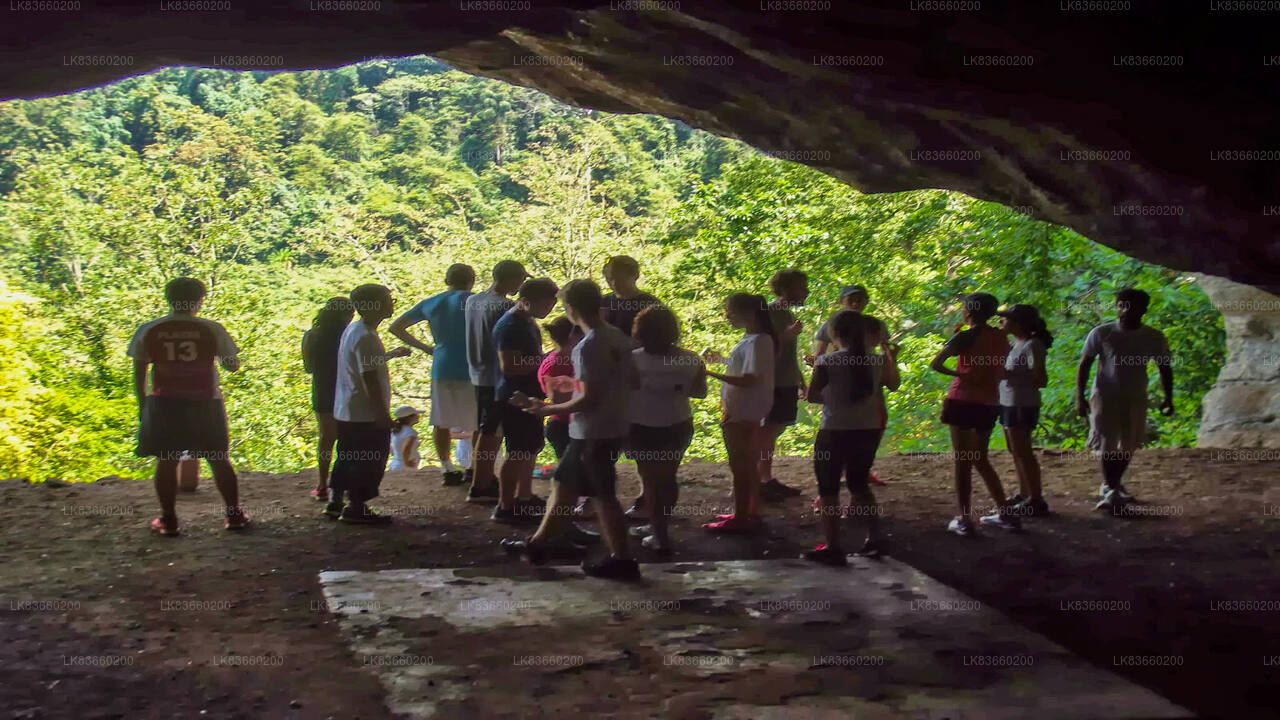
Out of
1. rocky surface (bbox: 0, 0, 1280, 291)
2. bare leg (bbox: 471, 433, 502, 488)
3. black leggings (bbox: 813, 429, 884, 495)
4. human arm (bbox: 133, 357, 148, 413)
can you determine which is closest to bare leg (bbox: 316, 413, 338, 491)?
bare leg (bbox: 471, 433, 502, 488)

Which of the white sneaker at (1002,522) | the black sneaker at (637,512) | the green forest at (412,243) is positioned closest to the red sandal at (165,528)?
the black sneaker at (637,512)

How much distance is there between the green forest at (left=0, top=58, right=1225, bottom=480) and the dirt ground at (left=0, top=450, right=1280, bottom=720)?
731 cm

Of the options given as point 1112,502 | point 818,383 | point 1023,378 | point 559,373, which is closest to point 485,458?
point 559,373

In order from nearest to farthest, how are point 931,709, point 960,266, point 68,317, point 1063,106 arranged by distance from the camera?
point 931,709 < point 1063,106 < point 960,266 < point 68,317

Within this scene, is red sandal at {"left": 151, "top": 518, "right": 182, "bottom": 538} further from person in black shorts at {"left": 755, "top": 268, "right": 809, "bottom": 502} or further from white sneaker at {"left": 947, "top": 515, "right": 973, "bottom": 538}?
white sneaker at {"left": 947, "top": 515, "right": 973, "bottom": 538}

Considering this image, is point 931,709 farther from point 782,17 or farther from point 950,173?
point 950,173

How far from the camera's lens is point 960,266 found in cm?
1892

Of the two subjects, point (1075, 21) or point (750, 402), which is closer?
point (1075, 21)

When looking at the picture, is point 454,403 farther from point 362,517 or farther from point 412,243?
point 412,243

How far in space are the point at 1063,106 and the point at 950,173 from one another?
1.64 m

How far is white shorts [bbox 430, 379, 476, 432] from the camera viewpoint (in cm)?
820

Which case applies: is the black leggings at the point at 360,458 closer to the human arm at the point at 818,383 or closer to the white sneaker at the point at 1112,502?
the human arm at the point at 818,383

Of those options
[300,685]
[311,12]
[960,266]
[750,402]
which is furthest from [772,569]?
[960,266]

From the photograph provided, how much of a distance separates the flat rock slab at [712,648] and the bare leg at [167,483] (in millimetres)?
1467
